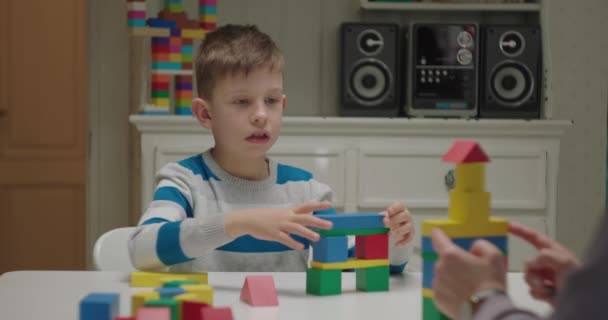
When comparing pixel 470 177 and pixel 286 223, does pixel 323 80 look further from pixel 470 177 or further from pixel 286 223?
pixel 470 177

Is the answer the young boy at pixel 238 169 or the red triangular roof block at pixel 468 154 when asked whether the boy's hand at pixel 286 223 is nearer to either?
the young boy at pixel 238 169

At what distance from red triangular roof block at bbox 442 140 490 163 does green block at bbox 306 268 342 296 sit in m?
0.38

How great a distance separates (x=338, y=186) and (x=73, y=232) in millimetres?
1191

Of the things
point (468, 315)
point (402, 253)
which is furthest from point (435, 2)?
point (468, 315)

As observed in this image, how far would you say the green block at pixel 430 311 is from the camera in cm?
91

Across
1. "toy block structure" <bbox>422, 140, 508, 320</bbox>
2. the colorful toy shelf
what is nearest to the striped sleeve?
"toy block structure" <bbox>422, 140, 508, 320</bbox>

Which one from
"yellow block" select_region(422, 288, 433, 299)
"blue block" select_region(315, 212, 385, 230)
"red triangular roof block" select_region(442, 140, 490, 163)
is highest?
"red triangular roof block" select_region(442, 140, 490, 163)

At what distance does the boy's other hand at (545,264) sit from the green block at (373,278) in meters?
0.33

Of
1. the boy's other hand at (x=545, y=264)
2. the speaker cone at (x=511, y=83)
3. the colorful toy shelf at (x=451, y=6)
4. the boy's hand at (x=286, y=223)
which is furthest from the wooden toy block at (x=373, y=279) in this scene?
the colorful toy shelf at (x=451, y=6)

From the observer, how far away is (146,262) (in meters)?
1.40

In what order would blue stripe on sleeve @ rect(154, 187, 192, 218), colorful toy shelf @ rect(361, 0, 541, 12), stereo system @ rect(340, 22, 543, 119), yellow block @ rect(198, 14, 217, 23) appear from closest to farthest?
blue stripe on sleeve @ rect(154, 187, 192, 218) → yellow block @ rect(198, 14, 217, 23) → stereo system @ rect(340, 22, 543, 119) → colorful toy shelf @ rect(361, 0, 541, 12)

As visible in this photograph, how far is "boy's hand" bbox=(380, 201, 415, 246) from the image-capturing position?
132 cm

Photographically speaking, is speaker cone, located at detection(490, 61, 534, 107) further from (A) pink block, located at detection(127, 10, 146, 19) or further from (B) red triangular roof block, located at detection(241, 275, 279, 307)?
(B) red triangular roof block, located at detection(241, 275, 279, 307)

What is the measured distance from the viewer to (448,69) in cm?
324
